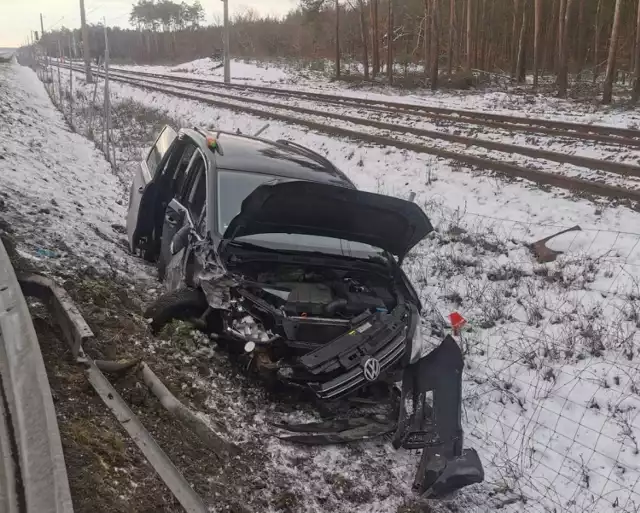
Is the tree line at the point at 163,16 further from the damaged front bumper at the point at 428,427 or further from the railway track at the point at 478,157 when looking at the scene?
the damaged front bumper at the point at 428,427

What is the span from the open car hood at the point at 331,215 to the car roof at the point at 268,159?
567 mm

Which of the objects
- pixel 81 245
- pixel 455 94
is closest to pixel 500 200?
pixel 81 245

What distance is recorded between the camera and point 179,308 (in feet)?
14.6

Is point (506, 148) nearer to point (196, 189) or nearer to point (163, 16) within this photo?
point (196, 189)

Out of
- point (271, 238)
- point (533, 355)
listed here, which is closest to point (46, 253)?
point (271, 238)

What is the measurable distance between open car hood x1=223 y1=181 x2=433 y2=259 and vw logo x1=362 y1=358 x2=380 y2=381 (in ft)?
4.01

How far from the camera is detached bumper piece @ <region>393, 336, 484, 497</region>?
346cm

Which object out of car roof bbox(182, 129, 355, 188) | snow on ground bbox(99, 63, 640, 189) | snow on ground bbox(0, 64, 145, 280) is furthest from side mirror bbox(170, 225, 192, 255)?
snow on ground bbox(99, 63, 640, 189)

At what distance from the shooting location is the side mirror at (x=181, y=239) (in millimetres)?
4942

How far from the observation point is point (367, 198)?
14.2 feet

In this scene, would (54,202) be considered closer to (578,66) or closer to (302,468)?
(302,468)

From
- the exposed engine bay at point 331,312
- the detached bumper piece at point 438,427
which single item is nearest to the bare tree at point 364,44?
the exposed engine bay at point 331,312

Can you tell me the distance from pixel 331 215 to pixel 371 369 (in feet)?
4.35

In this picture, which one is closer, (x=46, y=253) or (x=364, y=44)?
(x=46, y=253)
